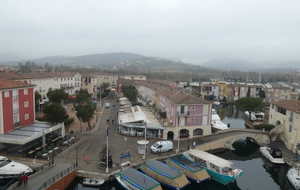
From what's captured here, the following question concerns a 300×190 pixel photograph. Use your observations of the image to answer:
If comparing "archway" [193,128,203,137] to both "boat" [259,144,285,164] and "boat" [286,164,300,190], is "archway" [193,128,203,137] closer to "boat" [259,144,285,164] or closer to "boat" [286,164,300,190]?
"boat" [259,144,285,164]

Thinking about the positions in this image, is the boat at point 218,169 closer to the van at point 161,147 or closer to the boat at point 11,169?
the van at point 161,147

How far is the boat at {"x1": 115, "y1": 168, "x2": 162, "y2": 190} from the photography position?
2008 centimetres

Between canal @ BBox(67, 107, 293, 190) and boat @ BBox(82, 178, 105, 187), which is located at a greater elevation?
boat @ BBox(82, 178, 105, 187)

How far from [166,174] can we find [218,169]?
6218 mm

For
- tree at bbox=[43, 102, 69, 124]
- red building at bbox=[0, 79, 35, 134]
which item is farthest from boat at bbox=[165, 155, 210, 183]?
red building at bbox=[0, 79, 35, 134]

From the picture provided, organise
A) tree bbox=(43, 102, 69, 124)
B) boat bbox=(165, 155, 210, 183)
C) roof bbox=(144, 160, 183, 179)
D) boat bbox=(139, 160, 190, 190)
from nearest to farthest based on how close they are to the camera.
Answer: boat bbox=(139, 160, 190, 190) < roof bbox=(144, 160, 183, 179) < boat bbox=(165, 155, 210, 183) < tree bbox=(43, 102, 69, 124)

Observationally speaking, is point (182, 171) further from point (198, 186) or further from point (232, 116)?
point (232, 116)

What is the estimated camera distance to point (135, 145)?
3019 centimetres

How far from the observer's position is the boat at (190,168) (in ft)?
76.7

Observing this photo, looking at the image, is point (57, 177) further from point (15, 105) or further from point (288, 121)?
point (288, 121)

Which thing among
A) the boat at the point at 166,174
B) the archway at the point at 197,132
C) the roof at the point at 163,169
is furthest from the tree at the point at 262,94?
the boat at the point at 166,174

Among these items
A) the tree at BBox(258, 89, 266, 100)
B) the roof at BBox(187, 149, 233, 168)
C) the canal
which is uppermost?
the tree at BBox(258, 89, 266, 100)

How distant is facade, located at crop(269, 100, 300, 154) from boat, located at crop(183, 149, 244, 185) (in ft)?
40.0

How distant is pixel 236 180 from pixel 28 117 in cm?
2795
